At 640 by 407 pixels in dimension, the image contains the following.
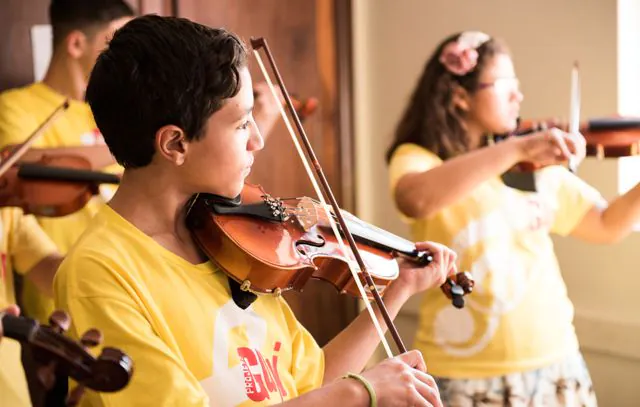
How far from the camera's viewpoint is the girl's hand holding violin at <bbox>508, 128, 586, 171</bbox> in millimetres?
1789

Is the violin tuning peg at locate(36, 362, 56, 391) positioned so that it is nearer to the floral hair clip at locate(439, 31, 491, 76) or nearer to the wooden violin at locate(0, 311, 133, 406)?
the wooden violin at locate(0, 311, 133, 406)

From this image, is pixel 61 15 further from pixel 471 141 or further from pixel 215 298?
pixel 215 298

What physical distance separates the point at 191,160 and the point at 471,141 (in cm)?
112

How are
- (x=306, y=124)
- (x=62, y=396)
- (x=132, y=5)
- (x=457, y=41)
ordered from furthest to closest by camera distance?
1. (x=306, y=124)
2. (x=132, y=5)
3. (x=457, y=41)
4. (x=62, y=396)

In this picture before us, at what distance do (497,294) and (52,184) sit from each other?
968mm

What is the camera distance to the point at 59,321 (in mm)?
786

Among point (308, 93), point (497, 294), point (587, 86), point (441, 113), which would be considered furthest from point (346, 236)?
point (308, 93)

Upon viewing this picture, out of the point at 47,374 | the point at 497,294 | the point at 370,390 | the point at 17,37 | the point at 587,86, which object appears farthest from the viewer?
the point at 587,86

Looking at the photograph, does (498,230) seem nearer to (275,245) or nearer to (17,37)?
(275,245)

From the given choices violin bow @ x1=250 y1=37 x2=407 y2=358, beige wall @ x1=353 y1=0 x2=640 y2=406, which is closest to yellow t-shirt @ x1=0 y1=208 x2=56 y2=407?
violin bow @ x1=250 y1=37 x2=407 y2=358

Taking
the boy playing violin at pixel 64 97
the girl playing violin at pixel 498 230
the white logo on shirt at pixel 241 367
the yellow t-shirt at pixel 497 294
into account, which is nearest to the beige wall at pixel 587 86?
the girl playing violin at pixel 498 230

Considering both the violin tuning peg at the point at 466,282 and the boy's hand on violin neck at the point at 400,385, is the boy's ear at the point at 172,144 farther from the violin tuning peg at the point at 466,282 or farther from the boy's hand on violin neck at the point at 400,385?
the violin tuning peg at the point at 466,282

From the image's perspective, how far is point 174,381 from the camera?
0.93m

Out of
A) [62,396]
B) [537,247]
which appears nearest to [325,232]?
[62,396]
